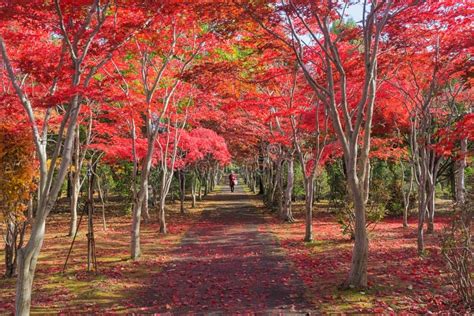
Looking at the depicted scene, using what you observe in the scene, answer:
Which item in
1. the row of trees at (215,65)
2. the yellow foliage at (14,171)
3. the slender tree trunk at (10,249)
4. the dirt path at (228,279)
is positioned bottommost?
the dirt path at (228,279)

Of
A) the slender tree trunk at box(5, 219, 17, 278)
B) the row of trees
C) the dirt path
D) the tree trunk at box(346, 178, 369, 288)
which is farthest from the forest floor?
the row of trees

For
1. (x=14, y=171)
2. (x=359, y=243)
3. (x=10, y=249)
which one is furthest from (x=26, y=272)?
(x=359, y=243)

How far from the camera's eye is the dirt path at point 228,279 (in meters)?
7.23

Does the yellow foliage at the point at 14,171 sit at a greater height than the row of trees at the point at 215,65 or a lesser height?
lesser

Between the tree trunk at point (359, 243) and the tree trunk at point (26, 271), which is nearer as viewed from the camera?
the tree trunk at point (26, 271)

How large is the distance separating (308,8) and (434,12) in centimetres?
322

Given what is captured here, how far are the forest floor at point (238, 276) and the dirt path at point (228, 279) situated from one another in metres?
0.02

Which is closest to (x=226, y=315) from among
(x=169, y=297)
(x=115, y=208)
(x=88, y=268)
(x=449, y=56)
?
(x=169, y=297)

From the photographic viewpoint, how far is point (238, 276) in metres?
9.51

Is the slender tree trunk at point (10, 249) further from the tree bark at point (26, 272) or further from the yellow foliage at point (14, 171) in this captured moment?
the tree bark at point (26, 272)

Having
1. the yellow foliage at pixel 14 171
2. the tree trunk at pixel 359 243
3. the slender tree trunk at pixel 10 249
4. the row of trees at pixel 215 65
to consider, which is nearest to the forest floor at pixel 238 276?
the tree trunk at pixel 359 243

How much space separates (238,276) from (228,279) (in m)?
0.35

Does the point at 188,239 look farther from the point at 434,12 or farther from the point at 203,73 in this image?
the point at 434,12

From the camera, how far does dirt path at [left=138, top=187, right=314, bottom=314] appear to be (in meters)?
7.23
